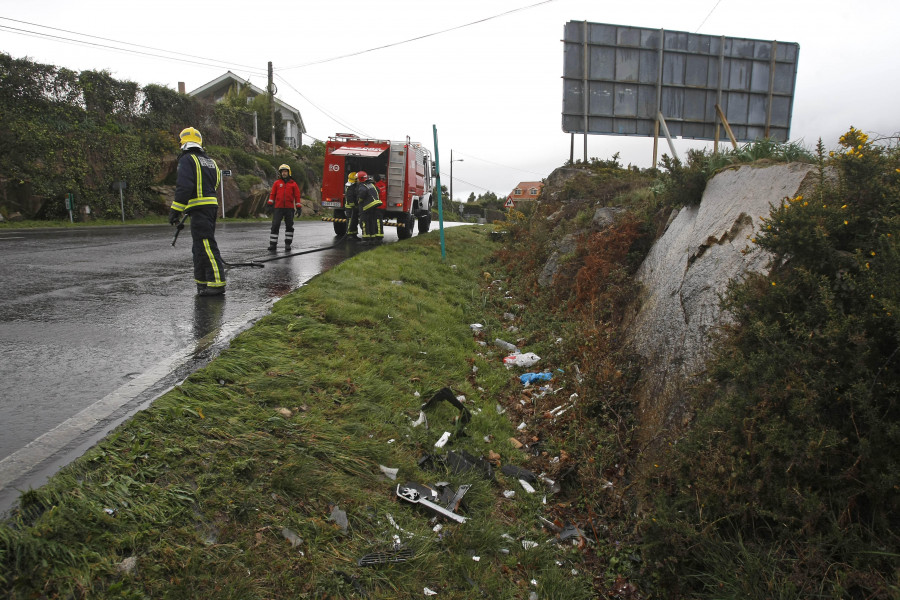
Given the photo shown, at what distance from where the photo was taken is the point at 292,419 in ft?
11.9

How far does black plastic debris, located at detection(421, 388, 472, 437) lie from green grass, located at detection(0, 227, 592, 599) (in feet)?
0.28

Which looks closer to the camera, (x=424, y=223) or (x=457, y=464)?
(x=457, y=464)

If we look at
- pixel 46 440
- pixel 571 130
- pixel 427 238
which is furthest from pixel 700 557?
pixel 427 238

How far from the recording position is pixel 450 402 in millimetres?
4879

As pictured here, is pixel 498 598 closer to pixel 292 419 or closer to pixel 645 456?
pixel 645 456

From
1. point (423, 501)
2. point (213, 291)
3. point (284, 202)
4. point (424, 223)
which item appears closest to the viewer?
point (423, 501)

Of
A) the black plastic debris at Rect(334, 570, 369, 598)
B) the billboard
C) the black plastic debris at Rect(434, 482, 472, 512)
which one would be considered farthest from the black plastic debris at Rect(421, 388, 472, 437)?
the billboard

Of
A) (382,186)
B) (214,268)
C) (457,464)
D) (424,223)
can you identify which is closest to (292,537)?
(457,464)

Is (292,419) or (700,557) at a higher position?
(292,419)

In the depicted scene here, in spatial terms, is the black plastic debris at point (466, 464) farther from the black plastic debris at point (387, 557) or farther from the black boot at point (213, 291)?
the black boot at point (213, 291)

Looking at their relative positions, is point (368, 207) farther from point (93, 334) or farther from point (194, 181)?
point (93, 334)

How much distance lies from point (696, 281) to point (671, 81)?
10.3 metres

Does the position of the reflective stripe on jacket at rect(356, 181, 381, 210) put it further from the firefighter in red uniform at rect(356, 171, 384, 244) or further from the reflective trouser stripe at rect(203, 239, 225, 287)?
the reflective trouser stripe at rect(203, 239, 225, 287)

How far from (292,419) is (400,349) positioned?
216 cm
